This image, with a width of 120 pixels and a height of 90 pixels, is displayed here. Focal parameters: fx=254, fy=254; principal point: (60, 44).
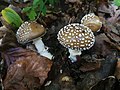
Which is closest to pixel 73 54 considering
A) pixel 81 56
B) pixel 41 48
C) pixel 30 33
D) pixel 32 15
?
pixel 81 56

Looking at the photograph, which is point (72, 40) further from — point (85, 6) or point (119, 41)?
point (85, 6)

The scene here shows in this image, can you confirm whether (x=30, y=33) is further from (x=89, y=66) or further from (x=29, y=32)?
(x=89, y=66)

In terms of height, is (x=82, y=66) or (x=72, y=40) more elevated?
(x=72, y=40)

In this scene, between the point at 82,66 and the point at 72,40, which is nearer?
the point at 72,40

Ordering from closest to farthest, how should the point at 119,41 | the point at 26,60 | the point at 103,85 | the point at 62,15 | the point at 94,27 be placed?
the point at 103,85
the point at 26,60
the point at 94,27
the point at 119,41
the point at 62,15

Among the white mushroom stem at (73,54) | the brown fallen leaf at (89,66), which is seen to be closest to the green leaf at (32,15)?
the white mushroom stem at (73,54)

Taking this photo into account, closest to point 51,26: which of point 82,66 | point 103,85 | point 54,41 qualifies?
point 54,41

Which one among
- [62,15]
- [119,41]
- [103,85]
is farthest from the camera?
[62,15]
